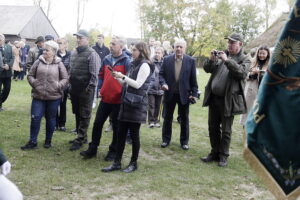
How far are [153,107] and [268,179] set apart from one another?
6.81m

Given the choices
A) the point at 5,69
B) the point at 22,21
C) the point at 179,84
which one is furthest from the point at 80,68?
the point at 22,21

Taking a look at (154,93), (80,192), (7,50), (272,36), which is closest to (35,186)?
(80,192)

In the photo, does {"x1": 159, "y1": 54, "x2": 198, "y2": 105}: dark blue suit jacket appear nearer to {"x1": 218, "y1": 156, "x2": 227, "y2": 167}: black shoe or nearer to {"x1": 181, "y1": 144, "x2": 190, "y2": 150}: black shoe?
{"x1": 181, "y1": 144, "x2": 190, "y2": 150}: black shoe

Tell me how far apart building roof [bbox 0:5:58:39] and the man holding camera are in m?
32.8

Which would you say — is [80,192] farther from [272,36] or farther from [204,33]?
[204,33]

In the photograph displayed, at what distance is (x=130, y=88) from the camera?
502cm

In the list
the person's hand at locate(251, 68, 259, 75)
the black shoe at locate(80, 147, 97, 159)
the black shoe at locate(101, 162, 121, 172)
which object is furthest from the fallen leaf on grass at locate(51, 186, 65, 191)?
the person's hand at locate(251, 68, 259, 75)

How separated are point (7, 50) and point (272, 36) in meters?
19.4

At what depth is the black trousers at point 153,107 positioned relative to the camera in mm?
8531

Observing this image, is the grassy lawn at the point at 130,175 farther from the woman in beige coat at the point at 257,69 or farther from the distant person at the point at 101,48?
the distant person at the point at 101,48

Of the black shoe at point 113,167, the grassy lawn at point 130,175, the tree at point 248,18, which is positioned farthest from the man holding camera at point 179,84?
the tree at point 248,18

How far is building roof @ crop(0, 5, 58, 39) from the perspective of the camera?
119ft

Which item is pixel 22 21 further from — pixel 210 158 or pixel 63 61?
pixel 210 158

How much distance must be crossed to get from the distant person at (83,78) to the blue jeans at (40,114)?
17.5 inches
